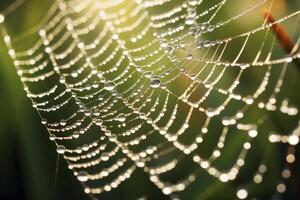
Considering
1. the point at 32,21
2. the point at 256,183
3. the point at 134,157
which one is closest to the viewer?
the point at 134,157

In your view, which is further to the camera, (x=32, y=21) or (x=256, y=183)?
(x=32, y=21)

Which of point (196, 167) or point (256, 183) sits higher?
point (196, 167)

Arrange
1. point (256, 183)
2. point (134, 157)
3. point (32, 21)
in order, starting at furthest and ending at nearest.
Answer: point (32, 21) < point (256, 183) < point (134, 157)

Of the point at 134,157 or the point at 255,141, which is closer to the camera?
the point at 134,157

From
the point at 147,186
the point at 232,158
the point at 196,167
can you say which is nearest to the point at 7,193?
the point at 147,186

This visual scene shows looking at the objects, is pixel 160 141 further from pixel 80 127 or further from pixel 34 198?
pixel 34 198

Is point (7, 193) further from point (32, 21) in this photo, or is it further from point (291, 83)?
point (291, 83)

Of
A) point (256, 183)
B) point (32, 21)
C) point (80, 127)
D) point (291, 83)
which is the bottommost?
point (256, 183)

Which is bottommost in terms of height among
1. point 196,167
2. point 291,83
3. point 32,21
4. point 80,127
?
point 196,167

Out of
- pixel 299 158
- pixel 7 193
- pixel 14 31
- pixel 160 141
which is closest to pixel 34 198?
pixel 7 193
